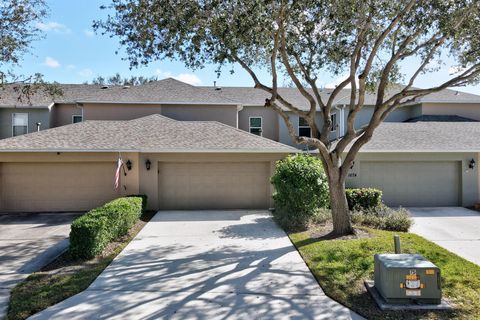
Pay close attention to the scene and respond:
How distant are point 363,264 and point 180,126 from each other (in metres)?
10.6

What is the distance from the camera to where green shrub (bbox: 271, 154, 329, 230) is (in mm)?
10359

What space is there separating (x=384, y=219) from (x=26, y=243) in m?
10.5

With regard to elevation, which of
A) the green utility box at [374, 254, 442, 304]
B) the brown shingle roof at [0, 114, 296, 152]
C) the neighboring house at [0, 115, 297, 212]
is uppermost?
the brown shingle roof at [0, 114, 296, 152]

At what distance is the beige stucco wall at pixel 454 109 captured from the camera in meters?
19.7

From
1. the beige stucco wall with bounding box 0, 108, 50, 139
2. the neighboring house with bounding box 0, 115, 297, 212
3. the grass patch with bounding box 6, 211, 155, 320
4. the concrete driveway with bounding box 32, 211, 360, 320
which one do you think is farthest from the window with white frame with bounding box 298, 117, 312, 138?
the beige stucco wall with bounding box 0, 108, 50, 139

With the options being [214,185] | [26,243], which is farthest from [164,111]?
[26,243]

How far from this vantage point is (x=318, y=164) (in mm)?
10914

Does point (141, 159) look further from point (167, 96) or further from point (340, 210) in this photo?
point (340, 210)

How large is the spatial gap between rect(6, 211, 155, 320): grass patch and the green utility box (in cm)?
511

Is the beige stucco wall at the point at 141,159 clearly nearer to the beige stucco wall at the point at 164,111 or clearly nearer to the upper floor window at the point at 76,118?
the beige stucco wall at the point at 164,111

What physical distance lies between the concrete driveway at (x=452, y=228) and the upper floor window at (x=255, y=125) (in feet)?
30.9

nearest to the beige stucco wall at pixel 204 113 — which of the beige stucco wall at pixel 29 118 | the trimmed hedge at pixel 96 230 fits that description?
the beige stucco wall at pixel 29 118

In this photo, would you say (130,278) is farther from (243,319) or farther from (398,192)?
(398,192)

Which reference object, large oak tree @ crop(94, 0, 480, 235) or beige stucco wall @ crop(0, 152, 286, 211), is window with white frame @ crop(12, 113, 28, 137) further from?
large oak tree @ crop(94, 0, 480, 235)
